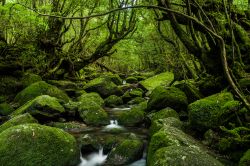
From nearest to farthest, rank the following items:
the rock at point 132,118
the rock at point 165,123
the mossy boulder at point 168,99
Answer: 1. the rock at point 165,123
2. the mossy boulder at point 168,99
3. the rock at point 132,118

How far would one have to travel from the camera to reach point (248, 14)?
10.3 metres

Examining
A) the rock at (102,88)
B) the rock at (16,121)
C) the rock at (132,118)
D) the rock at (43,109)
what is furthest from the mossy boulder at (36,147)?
the rock at (102,88)

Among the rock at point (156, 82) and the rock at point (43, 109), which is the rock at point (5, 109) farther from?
the rock at point (156, 82)

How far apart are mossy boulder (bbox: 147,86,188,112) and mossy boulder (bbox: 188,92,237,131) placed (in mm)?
3207

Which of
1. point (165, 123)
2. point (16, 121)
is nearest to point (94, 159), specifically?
point (165, 123)

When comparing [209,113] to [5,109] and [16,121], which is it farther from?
[5,109]

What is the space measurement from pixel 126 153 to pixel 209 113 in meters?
2.35

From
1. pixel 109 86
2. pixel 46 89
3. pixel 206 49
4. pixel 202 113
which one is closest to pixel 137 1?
pixel 109 86

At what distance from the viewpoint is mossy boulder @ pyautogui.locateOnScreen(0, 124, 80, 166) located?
6.43m

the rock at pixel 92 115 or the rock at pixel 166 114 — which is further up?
the rock at pixel 166 114

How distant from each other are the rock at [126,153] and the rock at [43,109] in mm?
4073

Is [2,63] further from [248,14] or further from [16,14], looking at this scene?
[248,14]

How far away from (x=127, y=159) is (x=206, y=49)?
13.4 feet

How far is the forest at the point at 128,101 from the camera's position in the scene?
6.16 metres
